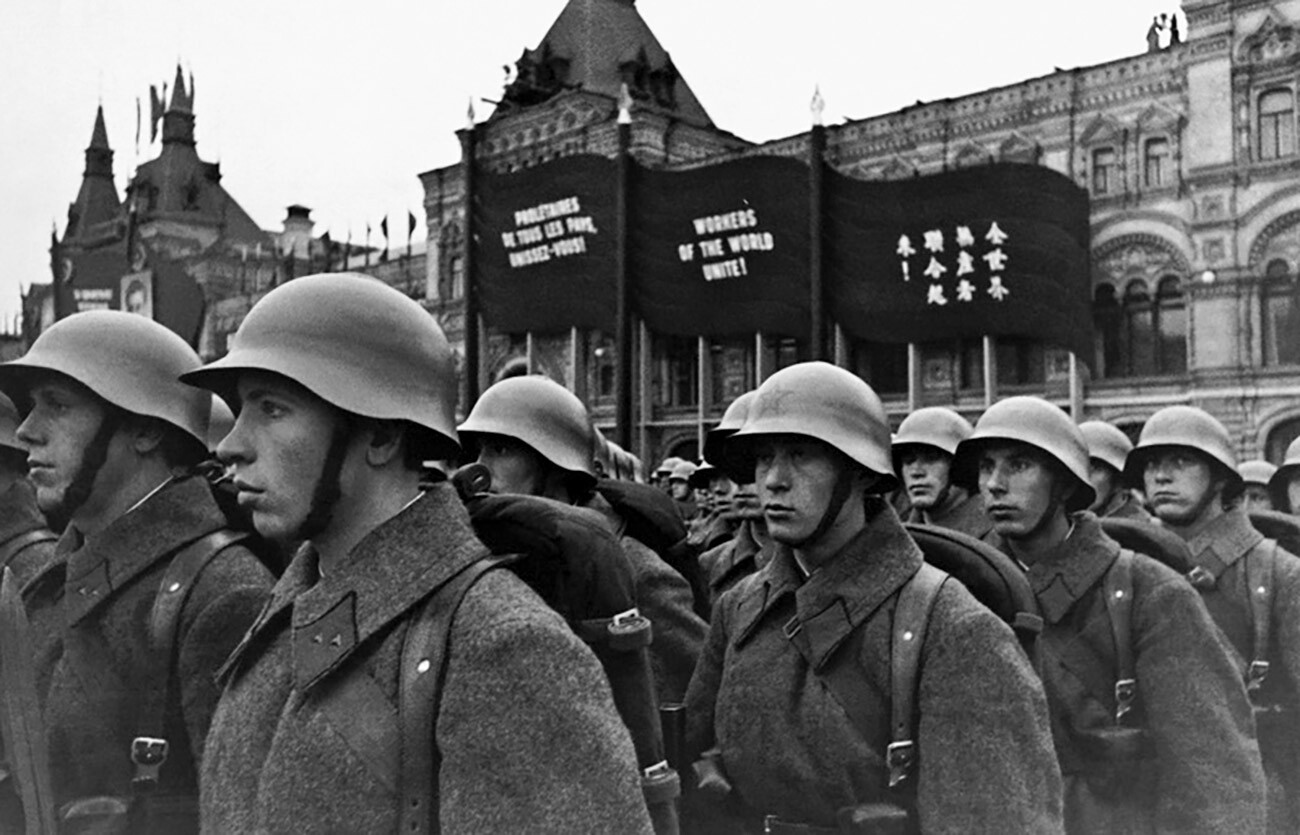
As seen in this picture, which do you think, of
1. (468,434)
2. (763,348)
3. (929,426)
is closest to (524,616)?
(468,434)

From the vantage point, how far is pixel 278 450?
2107 mm

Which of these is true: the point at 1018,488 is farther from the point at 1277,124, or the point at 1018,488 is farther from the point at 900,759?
the point at 1277,124

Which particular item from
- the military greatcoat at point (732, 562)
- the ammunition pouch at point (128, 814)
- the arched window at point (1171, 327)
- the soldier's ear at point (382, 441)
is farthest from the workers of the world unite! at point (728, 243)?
the soldier's ear at point (382, 441)

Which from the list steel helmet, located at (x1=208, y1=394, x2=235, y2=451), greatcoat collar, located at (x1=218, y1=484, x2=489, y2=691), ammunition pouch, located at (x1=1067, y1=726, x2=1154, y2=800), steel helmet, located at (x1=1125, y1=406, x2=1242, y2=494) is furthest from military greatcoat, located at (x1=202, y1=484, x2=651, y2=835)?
steel helmet, located at (x1=1125, y1=406, x2=1242, y2=494)

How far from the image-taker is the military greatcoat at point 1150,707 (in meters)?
3.73

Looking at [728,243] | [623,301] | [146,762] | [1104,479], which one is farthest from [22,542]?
[623,301]

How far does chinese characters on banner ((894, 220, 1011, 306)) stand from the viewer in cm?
2452

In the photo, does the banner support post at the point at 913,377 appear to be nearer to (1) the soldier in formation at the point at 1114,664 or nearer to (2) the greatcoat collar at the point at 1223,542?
(2) the greatcoat collar at the point at 1223,542

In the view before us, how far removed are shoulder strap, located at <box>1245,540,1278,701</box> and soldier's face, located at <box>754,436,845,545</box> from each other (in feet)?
9.33

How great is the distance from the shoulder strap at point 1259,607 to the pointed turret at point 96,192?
3020 inches

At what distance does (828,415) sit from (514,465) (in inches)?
55.1

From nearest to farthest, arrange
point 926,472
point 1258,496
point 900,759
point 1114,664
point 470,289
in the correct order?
point 900,759 → point 1114,664 → point 926,472 → point 1258,496 → point 470,289

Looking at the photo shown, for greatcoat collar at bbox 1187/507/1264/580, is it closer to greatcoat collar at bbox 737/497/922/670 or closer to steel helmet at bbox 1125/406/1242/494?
steel helmet at bbox 1125/406/1242/494

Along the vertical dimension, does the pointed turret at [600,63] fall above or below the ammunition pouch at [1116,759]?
above
